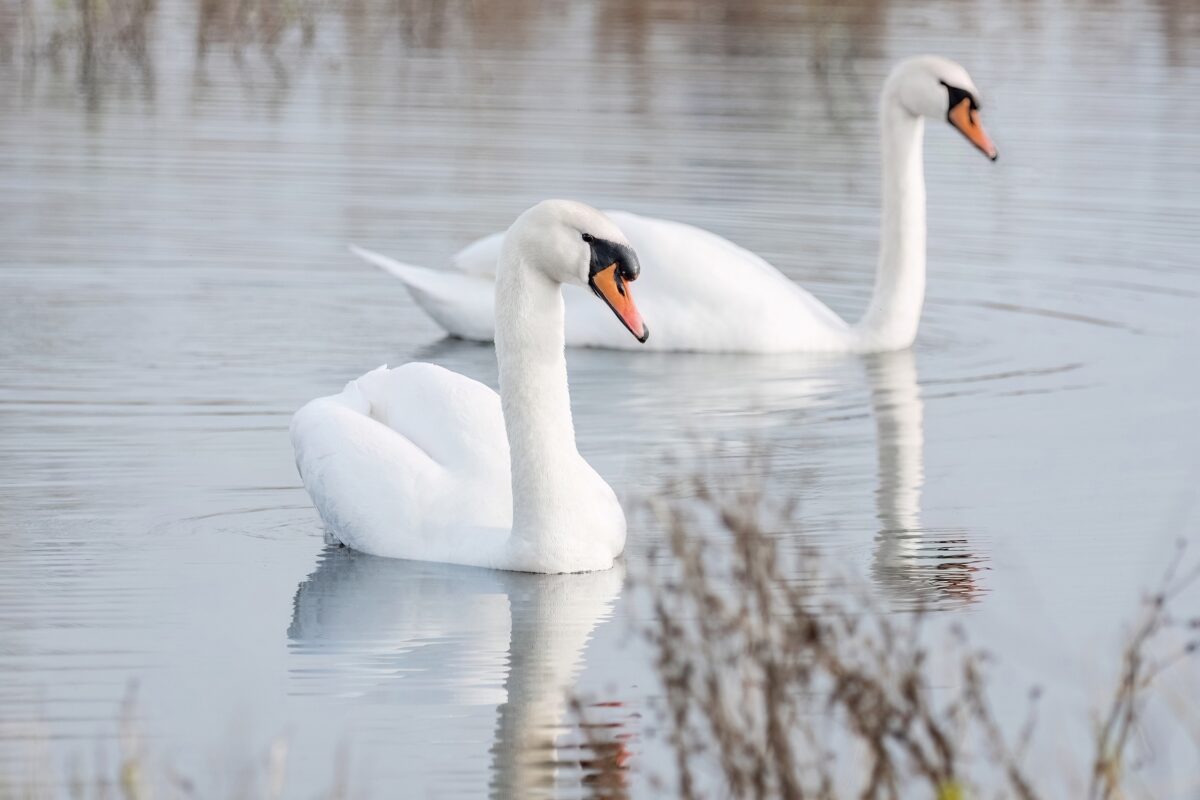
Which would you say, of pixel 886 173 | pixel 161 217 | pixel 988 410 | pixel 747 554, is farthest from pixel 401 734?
pixel 161 217

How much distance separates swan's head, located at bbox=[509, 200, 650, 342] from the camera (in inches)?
286

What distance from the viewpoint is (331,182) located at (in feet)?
52.3

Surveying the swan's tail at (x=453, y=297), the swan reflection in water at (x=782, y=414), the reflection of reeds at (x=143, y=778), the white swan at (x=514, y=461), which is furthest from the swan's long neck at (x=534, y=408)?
the swan's tail at (x=453, y=297)

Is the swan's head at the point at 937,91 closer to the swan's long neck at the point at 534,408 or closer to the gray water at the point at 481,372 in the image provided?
the gray water at the point at 481,372

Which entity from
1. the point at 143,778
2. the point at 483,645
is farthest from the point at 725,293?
the point at 143,778

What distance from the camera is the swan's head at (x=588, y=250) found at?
23.9 feet

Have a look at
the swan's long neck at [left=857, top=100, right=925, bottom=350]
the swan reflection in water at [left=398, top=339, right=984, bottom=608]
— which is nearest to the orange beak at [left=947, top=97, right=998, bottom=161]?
the swan's long neck at [left=857, top=100, right=925, bottom=350]

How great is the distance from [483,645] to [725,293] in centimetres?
501

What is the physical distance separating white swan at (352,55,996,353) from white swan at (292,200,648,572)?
3503 mm

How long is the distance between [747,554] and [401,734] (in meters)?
1.72

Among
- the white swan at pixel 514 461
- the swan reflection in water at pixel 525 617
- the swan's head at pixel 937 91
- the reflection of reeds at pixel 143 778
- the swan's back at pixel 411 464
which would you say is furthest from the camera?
the swan's head at pixel 937 91

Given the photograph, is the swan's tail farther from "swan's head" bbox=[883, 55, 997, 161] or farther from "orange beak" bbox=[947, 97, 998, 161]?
"orange beak" bbox=[947, 97, 998, 161]

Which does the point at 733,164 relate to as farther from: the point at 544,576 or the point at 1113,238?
the point at 544,576

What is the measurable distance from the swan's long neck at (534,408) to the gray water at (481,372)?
6.8 inches
